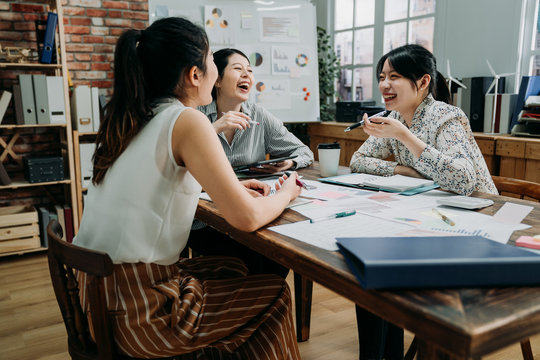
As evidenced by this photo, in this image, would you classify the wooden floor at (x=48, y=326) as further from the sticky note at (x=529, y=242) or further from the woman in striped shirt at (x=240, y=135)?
the sticky note at (x=529, y=242)

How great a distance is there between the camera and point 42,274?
9.08 ft

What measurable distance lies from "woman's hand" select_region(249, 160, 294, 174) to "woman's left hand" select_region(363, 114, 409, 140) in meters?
0.40

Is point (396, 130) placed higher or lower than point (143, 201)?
higher

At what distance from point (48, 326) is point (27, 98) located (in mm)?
1619

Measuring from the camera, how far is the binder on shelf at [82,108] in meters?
3.18

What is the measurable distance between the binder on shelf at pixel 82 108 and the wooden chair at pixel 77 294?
2309 mm

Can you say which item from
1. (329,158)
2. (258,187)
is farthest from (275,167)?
(258,187)

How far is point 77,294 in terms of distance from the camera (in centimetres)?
101

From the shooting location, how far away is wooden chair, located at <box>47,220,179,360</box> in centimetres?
87

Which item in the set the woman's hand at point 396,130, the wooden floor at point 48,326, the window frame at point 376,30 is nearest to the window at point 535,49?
the window frame at point 376,30

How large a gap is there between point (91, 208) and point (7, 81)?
8.85 ft

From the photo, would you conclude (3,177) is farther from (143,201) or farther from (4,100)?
(143,201)

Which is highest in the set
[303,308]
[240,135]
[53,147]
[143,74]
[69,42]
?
[69,42]

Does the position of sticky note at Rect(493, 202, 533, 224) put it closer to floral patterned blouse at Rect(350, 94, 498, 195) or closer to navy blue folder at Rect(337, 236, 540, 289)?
floral patterned blouse at Rect(350, 94, 498, 195)
